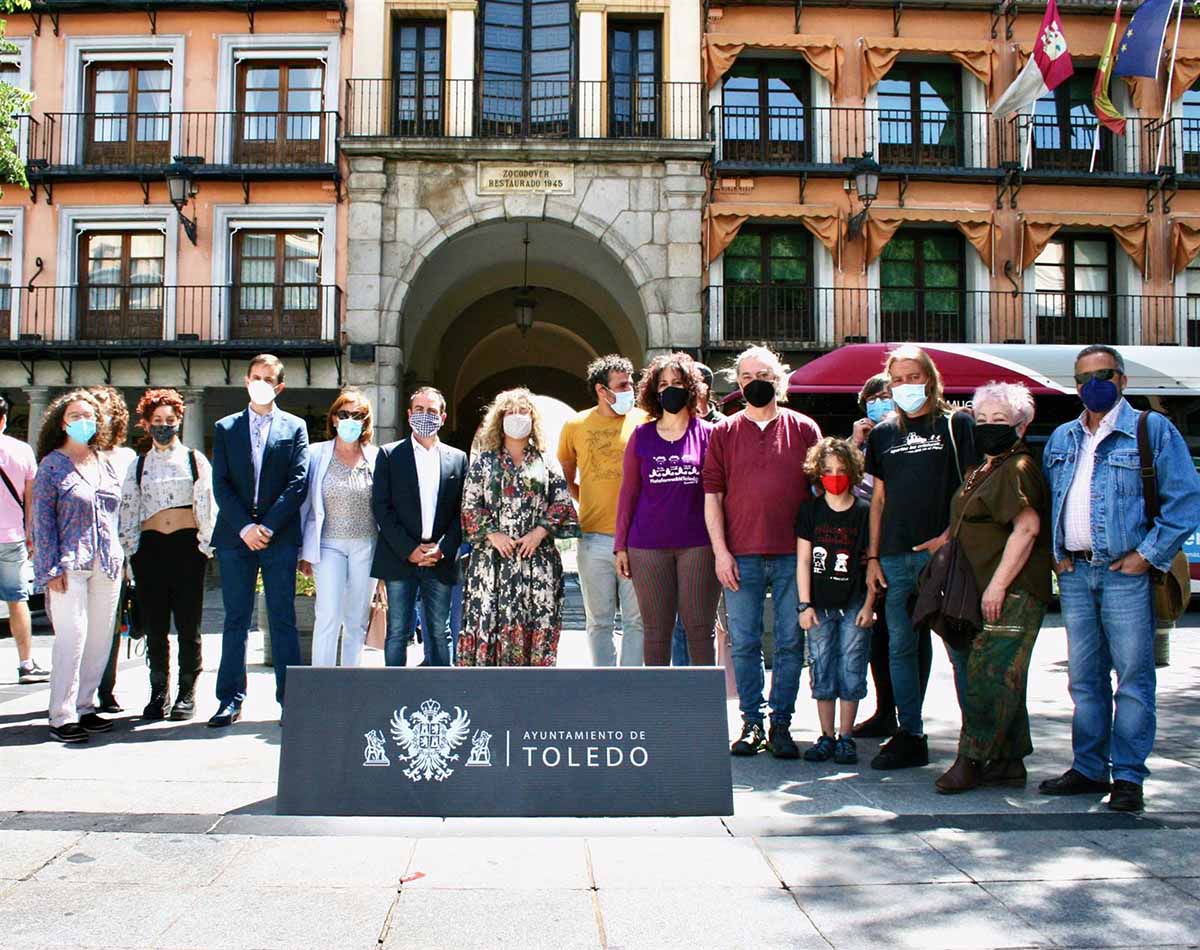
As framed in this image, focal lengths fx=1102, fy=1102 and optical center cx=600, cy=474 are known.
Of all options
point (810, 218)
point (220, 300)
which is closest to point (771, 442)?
point (810, 218)

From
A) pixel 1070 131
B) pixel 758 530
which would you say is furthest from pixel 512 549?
pixel 1070 131

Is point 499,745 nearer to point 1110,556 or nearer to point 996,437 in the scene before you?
point 996,437

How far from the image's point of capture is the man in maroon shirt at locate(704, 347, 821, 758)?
18.9 feet

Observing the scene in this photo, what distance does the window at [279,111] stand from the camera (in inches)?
795

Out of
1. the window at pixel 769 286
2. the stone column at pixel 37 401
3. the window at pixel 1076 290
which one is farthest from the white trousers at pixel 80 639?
the window at pixel 1076 290

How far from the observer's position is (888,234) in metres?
20.2

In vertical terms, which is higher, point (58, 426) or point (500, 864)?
point (58, 426)

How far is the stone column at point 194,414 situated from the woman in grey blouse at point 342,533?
570 inches

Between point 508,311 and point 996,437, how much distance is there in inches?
894

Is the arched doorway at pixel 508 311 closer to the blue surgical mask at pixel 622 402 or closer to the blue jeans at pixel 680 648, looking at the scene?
the blue surgical mask at pixel 622 402

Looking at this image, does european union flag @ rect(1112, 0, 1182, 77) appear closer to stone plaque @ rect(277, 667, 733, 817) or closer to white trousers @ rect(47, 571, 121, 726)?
stone plaque @ rect(277, 667, 733, 817)

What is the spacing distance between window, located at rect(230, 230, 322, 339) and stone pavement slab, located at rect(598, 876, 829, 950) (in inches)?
695

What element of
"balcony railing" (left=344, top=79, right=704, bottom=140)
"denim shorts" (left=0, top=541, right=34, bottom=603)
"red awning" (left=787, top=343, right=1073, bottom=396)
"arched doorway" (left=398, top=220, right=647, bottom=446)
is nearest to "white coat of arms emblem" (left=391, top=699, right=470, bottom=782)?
"denim shorts" (left=0, top=541, right=34, bottom=603)

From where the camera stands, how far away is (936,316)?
68.1ft
